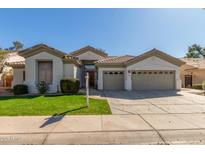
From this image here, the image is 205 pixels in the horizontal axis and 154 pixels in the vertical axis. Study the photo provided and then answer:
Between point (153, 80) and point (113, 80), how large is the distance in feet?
13.8

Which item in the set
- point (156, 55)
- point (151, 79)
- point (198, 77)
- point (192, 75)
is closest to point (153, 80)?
point (151, 79)

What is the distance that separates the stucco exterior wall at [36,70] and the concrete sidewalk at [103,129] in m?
9.73

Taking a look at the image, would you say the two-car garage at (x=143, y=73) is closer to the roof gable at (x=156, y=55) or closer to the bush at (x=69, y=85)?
the roof gable at (x=156, y=55)

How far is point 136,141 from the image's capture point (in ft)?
18.1

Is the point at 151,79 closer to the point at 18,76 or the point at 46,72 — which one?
the point at 46,72

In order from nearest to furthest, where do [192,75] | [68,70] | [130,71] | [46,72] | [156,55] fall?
[46,72] < [68,70] < [156,55] < [130,71] < [192,75]

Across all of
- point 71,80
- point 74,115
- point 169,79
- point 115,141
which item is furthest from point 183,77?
point 115,141

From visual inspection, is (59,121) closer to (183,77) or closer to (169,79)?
(169,79)

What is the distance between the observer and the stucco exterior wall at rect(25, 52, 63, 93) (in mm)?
17625

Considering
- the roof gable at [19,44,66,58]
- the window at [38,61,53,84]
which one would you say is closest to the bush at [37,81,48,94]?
the window at [38,61,53,84]

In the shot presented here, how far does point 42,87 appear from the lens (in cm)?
1731

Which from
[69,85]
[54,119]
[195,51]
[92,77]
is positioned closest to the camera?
[54,119]
